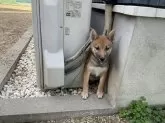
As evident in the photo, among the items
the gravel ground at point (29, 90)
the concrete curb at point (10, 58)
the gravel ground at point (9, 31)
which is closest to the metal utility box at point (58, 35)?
the gravel ground at point (29, 90)

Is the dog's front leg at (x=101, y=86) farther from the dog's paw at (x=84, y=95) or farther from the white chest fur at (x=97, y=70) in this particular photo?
the dog's paw at (x=84, y=95)

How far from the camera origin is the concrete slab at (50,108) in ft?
9.59

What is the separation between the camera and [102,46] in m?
3.04

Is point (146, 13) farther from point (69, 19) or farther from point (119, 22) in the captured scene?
point (69, 19)

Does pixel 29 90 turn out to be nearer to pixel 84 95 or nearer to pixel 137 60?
pixel 84 95

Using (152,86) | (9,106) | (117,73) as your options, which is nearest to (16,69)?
(9,106)

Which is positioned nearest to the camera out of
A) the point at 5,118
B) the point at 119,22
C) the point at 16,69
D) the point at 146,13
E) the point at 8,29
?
the point at 146,13

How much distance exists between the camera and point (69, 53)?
3246 mm

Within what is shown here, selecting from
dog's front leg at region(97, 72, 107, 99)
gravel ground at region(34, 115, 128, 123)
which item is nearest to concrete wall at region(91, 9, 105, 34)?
dog's front leg at region(97, 72, 107, 99)

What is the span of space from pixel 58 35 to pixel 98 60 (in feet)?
2.06

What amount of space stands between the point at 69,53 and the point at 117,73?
2.27 feet

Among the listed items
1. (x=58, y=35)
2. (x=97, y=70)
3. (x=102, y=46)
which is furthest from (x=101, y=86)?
(x=58, y=35)

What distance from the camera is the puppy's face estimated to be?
9.94ft

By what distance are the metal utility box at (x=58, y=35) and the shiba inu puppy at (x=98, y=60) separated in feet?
0.54
